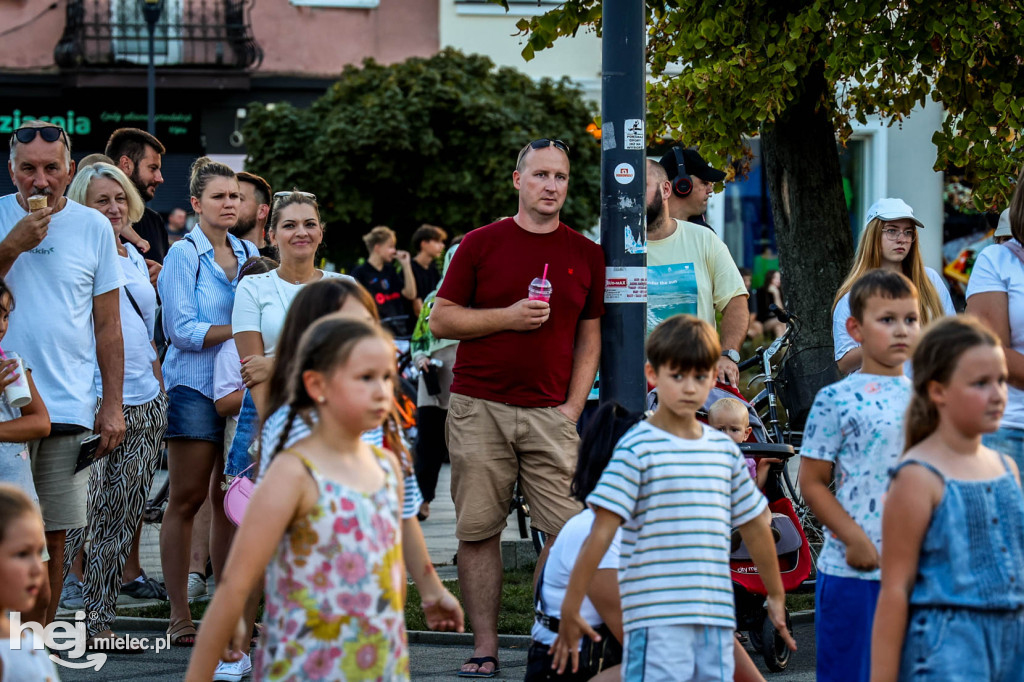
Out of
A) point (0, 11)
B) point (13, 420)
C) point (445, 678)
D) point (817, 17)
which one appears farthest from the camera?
point (0, 11)

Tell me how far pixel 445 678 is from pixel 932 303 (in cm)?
251

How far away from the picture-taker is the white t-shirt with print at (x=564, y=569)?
4.62m

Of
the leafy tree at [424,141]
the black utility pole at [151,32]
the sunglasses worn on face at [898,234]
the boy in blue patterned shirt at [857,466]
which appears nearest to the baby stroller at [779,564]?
the sunglasses worn on face at [898,234]

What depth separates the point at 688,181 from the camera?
24.2ft

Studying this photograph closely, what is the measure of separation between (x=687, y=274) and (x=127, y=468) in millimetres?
2713

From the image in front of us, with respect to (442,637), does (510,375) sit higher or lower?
higher

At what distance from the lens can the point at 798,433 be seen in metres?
8.24

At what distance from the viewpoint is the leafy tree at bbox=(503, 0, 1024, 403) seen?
7.92 meters

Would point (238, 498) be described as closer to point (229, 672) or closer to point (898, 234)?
point (229, 672)

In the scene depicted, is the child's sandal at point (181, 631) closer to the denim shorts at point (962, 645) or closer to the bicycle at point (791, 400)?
the bicycle at point (791, 400)

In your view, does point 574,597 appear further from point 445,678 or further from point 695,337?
point 445,678

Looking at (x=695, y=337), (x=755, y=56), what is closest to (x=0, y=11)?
(x=755, y=56)

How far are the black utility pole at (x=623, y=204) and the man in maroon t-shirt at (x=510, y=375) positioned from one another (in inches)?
5.9

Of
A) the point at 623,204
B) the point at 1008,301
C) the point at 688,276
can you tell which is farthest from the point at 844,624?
the point at 688,276
